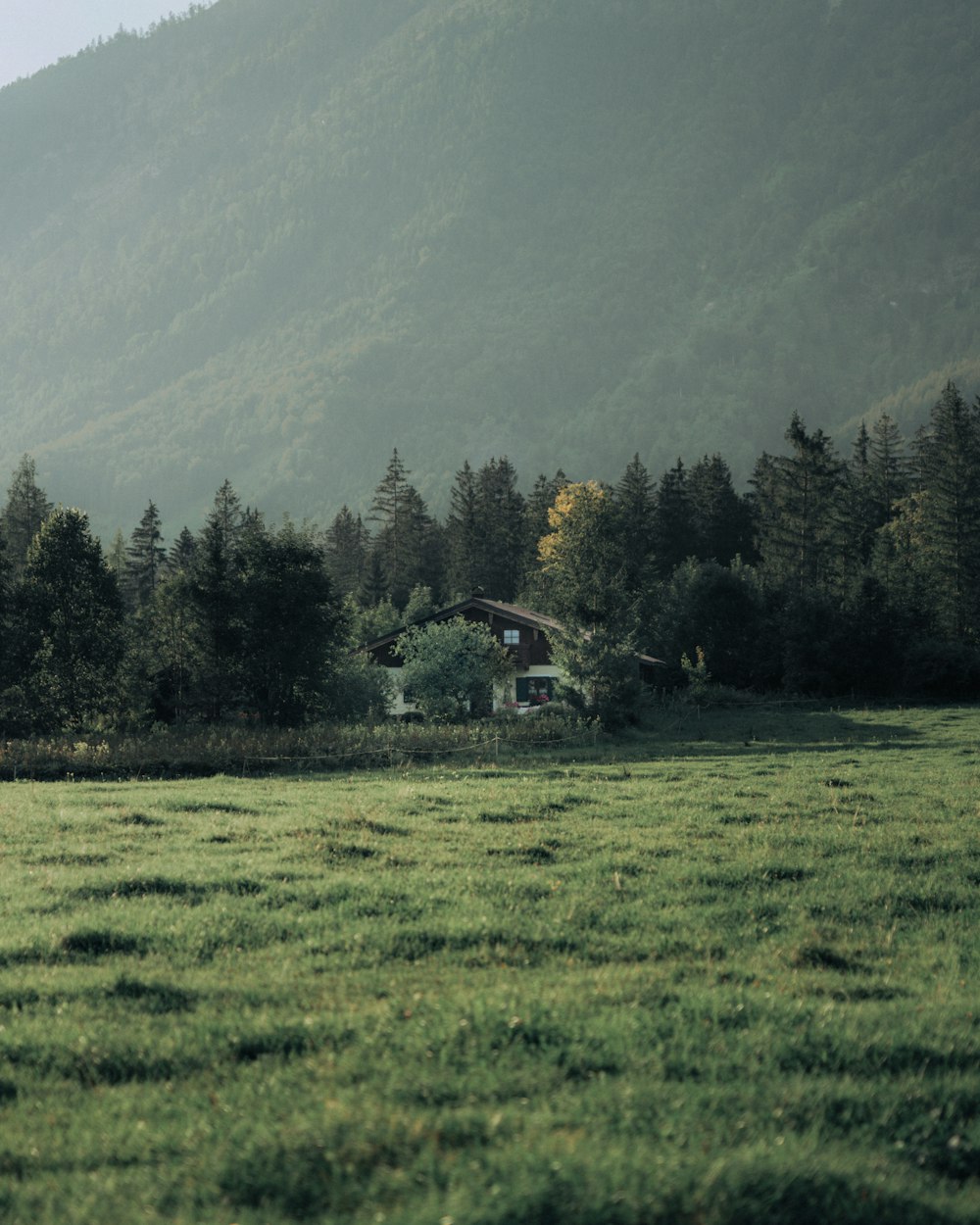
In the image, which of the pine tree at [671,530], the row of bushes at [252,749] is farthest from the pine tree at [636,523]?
the row of bushes at [252,749]

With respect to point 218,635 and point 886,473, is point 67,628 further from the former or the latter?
point 886,473

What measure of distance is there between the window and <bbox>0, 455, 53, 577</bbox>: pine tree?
56.1m

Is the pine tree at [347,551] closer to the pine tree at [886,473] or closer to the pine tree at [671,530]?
the pine tree at [671,530]

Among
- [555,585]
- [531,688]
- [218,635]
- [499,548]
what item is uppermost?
[499,548]

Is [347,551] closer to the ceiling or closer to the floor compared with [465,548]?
closer to the ceiling

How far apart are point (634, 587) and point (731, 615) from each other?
25.3 m

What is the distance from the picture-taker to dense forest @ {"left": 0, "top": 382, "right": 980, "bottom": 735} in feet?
183

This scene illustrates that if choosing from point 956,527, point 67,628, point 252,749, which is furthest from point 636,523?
point 252,749

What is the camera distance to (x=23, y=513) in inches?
4466

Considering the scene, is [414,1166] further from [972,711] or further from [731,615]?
[731,615]

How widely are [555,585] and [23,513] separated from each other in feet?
195

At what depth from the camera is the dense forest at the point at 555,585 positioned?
55.8 metres

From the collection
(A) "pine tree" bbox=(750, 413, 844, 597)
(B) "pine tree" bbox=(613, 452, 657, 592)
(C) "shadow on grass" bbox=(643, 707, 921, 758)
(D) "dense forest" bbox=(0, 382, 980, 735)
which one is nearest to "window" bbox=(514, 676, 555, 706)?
(D) "dense forest" bbox=(0, 382, 980, 735)

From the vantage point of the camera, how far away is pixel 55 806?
24.4 m
